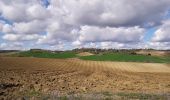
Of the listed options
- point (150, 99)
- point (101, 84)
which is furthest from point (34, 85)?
point (150, 99)

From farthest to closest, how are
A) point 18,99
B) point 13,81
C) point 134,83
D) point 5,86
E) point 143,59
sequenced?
point 143,59, point 134,83, point 13,81, point 5,86, point 18,99

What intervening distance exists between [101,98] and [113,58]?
276 ft

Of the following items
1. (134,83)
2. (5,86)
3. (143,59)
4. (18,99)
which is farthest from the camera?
(143,59)

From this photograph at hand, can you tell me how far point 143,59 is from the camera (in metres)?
103

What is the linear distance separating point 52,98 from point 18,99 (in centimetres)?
211

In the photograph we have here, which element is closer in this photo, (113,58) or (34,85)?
(34,85)

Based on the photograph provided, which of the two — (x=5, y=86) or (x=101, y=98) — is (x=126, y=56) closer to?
(x=5, y=86)

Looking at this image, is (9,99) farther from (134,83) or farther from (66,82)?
(134,83)

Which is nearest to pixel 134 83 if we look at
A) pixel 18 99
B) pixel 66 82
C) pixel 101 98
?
pixel 66 82

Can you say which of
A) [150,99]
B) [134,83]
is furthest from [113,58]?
[150,99]

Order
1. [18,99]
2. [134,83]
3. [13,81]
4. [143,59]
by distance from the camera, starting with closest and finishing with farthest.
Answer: [18,99], [13,81], [134,83], [143,59]

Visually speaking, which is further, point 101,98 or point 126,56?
point 126,56

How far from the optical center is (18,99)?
2209cm

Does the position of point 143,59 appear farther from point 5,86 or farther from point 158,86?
point 5,86
